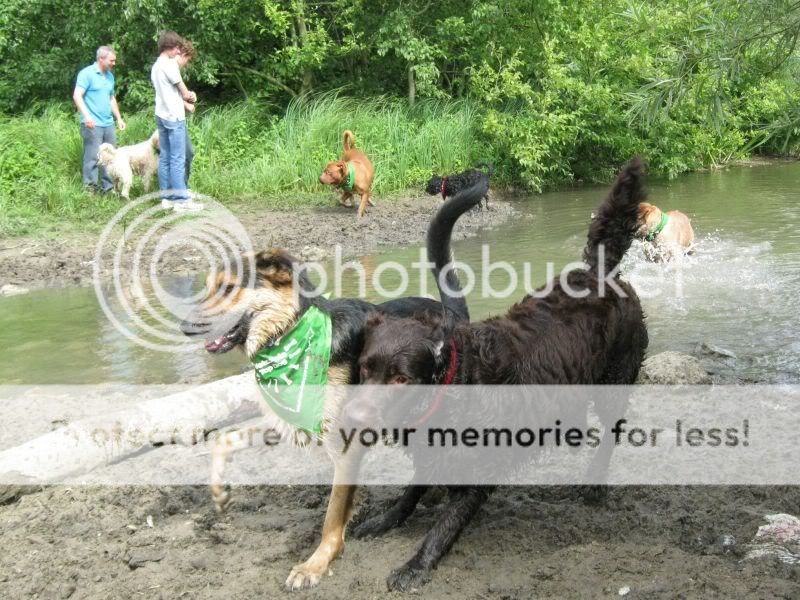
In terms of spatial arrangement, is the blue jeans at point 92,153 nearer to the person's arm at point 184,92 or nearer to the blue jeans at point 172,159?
the blue jeans at point 172,159

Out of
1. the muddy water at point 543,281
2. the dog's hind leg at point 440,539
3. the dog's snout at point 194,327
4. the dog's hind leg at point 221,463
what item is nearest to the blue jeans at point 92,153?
the muddy water at point 543,281

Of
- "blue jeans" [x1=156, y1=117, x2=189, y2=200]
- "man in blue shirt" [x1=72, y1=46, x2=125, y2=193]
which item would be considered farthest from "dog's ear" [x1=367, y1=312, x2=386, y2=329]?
"man in blue shirt" [x1=72, y1=46, x2=125, y2=193]

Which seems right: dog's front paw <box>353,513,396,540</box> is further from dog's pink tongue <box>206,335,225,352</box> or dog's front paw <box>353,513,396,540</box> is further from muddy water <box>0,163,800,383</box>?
muddy water <box>0,163,800,383</box>

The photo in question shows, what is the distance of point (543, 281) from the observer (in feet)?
30.4

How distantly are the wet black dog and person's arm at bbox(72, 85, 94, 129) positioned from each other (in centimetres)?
1056

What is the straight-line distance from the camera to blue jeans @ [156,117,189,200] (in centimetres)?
1162

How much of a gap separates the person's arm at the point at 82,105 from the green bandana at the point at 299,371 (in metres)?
10.6

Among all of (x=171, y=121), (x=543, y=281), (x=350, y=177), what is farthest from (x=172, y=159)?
(x=543, y=281)

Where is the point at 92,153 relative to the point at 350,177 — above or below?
above

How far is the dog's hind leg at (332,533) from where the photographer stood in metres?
3.44

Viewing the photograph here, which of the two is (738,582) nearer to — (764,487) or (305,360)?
(764,487)

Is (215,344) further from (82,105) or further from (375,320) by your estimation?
(82,105)

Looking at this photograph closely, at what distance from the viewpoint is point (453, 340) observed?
357 centimetres

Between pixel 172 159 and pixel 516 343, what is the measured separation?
924 centimetres
